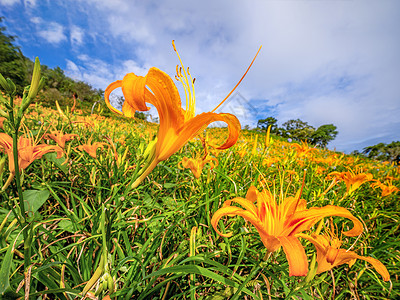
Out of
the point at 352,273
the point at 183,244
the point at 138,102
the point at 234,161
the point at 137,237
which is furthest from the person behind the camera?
the point at 234,161

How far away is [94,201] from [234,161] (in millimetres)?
1485

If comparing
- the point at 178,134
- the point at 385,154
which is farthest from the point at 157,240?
the point at 385,154

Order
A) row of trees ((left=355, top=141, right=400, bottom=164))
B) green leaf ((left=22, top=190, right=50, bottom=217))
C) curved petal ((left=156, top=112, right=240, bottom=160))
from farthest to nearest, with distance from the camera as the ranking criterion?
row of trees ((left=355, top=141, right=400, bottom=164)), green leaf ((left=22, top=190, right=50, bottom=217)), curved petal ((left=156, top=112, right=240, bottom=160))

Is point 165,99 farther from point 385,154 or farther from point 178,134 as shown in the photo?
point 385,154

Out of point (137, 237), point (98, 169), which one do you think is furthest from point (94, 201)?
point (137, 237)

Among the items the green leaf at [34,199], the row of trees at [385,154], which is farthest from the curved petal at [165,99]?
the row of trees at [385,154]

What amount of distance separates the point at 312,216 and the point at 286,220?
105 millimetres

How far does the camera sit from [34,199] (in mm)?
888

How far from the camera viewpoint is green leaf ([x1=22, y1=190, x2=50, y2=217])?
2.81ft

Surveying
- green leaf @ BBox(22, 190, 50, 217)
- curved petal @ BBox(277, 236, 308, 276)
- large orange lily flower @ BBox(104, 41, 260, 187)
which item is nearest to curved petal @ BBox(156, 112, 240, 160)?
large orange lily flower @ BBox(104, 41, 260, 187)

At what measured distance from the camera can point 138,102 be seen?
48cm

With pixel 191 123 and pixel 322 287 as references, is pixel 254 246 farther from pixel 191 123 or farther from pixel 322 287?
pixel 191 123

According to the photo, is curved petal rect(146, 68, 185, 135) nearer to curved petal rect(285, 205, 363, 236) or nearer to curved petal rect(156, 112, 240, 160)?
curved petal rect(156, 112, 240, 160)

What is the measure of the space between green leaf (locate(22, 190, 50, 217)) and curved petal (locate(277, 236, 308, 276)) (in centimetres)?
107
